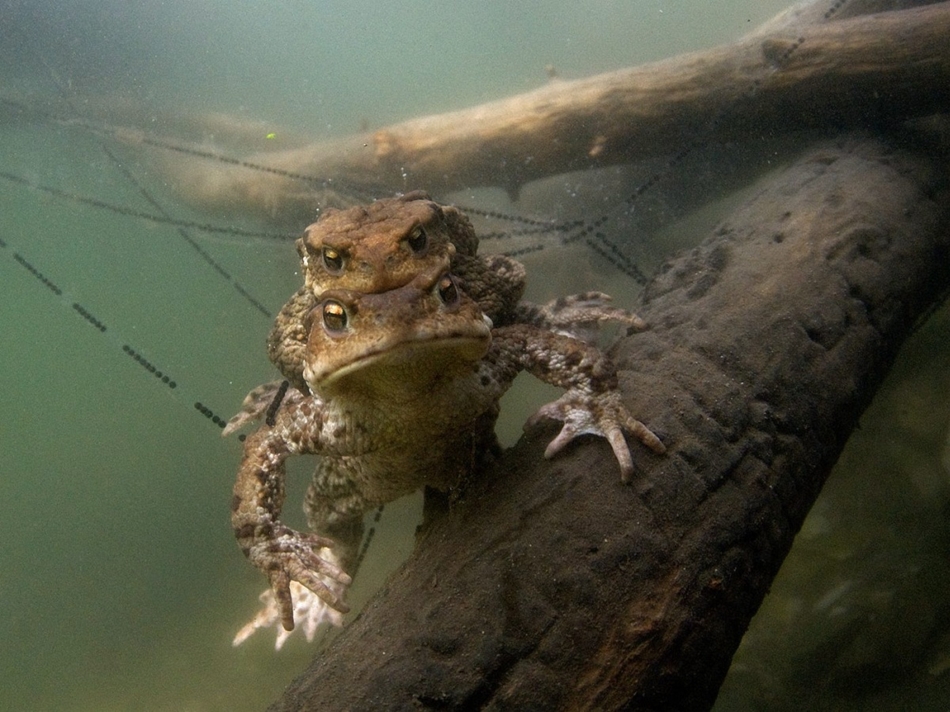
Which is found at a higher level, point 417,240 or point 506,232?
point 417,240

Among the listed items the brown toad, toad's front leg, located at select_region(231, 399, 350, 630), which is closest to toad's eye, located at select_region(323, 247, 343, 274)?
the brown toad

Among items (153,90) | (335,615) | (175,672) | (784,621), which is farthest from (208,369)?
(784,621)

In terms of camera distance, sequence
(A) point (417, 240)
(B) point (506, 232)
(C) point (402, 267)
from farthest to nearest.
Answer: (B) point (506, 232), (A) point (417, 240), (C) point (402, 267)

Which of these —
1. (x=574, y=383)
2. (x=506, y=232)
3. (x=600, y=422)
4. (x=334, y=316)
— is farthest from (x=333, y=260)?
(x=506, y=232)

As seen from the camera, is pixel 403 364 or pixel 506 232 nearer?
pixel 403 364

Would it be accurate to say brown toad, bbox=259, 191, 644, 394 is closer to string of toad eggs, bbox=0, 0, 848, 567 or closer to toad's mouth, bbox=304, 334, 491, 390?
toad's mouth, bbox=304, 334, 491, 390

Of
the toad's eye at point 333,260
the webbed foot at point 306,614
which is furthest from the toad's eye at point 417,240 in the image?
the webbed foot at point 306,614

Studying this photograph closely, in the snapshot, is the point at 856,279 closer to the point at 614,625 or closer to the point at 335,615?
the point at 614,625

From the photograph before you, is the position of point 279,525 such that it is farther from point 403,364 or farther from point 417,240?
point 417,240
